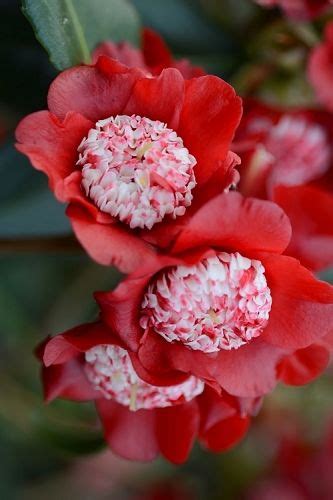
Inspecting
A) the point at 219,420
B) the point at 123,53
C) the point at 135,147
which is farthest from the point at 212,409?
the point at 123,53

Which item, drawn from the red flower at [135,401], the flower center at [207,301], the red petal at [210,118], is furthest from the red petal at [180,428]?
the red petal at [210,118]

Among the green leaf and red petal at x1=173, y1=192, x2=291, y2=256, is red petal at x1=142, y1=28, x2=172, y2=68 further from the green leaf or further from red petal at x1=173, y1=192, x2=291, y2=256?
red petal at x1=173, y1=192, x2=291, y2=256

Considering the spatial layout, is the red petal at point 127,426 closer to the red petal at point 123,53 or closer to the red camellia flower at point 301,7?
the red petal at point 123,53

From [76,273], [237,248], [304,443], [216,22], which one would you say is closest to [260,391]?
[237,248]

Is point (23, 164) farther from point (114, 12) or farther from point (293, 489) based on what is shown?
point (293, 489)

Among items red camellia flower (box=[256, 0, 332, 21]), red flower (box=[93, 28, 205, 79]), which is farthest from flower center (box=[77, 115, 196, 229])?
red camellia flower (box=[256, 0, 332, 21])

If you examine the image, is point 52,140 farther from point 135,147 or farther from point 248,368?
point 248,368

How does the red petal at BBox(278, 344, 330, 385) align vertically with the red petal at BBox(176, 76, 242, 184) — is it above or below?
below
